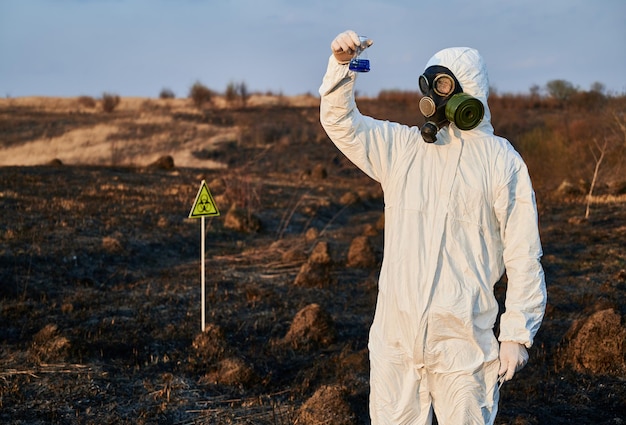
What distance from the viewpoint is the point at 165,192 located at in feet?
49.2

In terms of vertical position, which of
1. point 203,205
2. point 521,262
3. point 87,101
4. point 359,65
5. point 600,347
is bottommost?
point 600,347

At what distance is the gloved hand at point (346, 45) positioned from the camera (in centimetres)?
258

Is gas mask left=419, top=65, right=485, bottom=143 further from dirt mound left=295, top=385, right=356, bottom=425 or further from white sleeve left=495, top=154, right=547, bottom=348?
dirt mound left=295, top=385, right=356, bottom=425

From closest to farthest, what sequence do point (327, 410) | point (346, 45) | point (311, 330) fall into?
1. point (346, 45)
2. point (327, 410)
3. point (311, 330)

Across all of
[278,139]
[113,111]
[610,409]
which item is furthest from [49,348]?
[113,111]

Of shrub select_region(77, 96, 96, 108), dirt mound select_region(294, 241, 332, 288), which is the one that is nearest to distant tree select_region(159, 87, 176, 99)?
shrub select_region(77, 96, 96, 108)

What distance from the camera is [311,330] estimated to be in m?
6.63

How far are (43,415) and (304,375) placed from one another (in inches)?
82.9

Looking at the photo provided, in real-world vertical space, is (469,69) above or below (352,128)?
above

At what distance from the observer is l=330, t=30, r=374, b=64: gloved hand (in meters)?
2.58

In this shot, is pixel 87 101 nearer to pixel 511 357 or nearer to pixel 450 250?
pixel 450 250

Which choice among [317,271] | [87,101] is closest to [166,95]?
[87,101]

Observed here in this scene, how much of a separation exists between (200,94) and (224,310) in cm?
3914

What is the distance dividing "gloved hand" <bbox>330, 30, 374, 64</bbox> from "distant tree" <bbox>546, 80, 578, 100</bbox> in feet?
134
